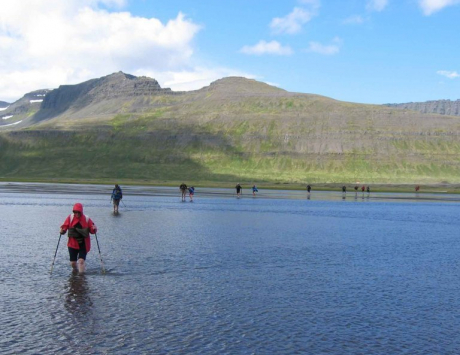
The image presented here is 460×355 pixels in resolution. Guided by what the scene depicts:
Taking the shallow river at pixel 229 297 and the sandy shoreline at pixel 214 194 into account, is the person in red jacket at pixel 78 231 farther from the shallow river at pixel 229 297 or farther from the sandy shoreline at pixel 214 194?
the sandy shoreline at pixel 214 194

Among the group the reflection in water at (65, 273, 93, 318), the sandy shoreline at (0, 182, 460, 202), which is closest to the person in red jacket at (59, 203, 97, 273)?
the reflection in water at (65, 273, 93, 318)

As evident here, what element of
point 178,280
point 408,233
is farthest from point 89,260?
point 408,233

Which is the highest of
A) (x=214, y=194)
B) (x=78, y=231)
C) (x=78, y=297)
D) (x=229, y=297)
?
(x=78, y=231)

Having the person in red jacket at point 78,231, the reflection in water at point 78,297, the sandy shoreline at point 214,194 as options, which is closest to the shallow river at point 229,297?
the reflection in water at point 78,297

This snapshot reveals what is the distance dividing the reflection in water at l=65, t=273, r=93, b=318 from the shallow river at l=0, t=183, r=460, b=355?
0.03 meters

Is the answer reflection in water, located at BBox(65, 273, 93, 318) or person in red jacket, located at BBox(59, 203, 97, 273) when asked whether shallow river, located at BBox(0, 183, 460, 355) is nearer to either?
reflection in water, located at BBox(65, 273, 93, 318)

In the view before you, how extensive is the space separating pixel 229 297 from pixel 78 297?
3955mm

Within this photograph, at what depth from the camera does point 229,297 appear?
15.6 metres

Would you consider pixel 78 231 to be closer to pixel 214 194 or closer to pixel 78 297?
pixel 78 297

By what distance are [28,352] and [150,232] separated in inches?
796

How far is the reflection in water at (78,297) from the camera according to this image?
13.8 meters

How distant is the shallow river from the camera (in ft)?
38.7

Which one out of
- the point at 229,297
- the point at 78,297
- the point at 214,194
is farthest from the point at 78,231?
the point at 214,194

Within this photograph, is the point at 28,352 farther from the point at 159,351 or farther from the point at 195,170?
the point at 195,170
